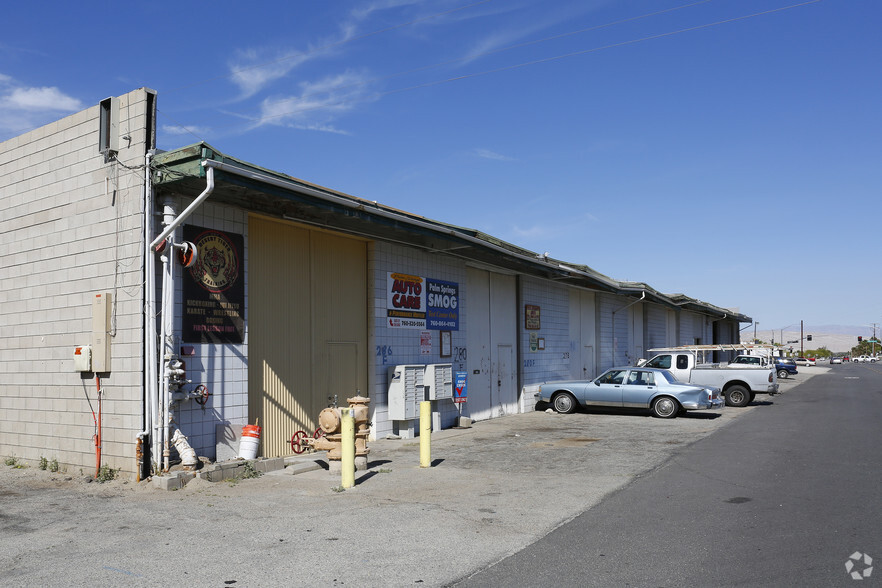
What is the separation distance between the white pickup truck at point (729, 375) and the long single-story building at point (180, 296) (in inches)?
447

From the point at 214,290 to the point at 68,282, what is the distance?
2.30 metres

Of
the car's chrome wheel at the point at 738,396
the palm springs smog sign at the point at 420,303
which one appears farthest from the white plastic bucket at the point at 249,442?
the car's chrome wheel at the point at 738,396

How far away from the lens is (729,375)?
2369 centimetres

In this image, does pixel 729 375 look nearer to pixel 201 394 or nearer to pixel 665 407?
pixel 665 407

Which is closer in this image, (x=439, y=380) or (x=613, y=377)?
(x=439, y=380)

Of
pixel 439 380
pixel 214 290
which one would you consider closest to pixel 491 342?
pixel 439 380

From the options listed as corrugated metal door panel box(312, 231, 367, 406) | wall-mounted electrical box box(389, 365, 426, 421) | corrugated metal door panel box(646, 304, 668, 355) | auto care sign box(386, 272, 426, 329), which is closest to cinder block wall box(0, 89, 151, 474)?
corrugated metal door panel box(312, 231, 367, 406)

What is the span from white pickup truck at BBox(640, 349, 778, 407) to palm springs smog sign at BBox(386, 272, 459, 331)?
401 inches

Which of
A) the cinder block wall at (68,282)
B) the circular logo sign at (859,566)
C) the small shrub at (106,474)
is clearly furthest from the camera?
the cinder block wall at (68,282)

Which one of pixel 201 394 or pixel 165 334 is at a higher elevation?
pixel 165 334

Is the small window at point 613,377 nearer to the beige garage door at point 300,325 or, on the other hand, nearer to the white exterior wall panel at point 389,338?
the white exterior wall panel at point 389,338

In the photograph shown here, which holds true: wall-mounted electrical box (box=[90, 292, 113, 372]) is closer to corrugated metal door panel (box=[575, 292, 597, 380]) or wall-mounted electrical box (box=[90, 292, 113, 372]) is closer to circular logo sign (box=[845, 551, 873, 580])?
circular logo sign (box=[845, 551, 873, 580])

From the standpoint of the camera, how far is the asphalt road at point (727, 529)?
18.4 feet

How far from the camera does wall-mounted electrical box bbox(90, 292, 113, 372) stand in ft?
33.5
